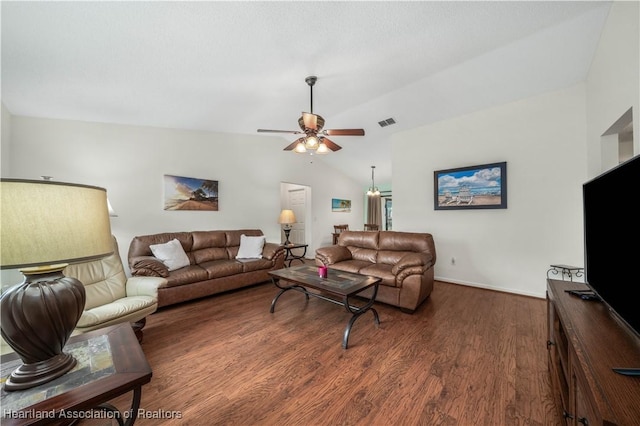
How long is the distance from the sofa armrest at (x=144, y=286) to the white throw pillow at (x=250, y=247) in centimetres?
163

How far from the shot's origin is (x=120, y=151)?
11.6 ft

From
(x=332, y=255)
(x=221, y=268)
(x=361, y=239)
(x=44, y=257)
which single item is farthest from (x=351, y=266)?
(x=44, y=257)

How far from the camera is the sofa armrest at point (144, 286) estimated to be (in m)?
2.40

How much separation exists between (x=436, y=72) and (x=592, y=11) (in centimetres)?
132

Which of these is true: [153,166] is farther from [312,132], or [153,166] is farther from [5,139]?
[312,132]

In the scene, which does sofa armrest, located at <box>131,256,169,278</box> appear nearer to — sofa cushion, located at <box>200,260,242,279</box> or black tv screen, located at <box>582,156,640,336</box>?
sofa cushion, located at <box>200,260,242,279</box>

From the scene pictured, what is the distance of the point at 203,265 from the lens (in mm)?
3578

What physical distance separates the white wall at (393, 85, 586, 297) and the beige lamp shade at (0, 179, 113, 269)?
4.49 meters

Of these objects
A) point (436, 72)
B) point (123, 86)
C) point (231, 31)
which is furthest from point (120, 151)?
point (436, 72)

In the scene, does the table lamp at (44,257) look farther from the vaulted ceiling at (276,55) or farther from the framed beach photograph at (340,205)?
the framed beach photograph at (340,205)

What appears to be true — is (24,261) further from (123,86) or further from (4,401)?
(123,86)

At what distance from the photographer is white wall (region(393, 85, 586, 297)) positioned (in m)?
3.10

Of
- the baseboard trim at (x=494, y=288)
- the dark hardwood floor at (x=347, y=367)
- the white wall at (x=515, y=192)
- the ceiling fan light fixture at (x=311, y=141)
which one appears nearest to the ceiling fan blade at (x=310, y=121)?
the ceiling fan light fixture at (x=311, y=141)

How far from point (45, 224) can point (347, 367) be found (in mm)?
1940
